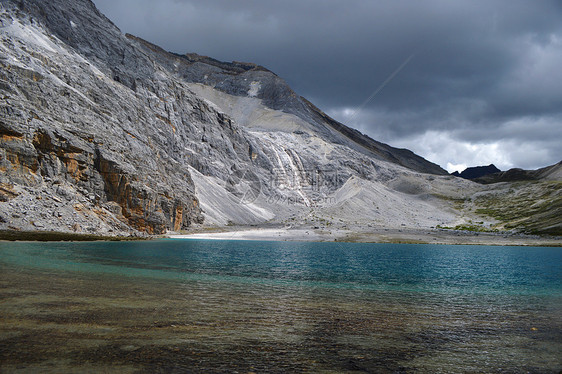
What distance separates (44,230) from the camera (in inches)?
2034

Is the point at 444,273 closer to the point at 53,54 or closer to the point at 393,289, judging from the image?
the point at 393,289

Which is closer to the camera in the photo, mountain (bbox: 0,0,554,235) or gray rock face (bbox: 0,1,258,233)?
gray rock face (bbox: 0,1,258,233)

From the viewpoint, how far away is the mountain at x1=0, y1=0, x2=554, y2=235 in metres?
58.2

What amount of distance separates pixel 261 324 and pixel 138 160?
69.4m

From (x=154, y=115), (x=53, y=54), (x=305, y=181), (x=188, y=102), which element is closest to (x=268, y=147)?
(x=305, y=181)

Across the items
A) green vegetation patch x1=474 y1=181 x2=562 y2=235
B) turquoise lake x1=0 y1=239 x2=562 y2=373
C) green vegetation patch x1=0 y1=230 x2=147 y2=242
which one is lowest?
green vegetation patch x1=0 y1=230 x2=147 y2=242

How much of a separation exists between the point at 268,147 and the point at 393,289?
5674 inches

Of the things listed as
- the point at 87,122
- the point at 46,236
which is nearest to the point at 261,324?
the point at 46,236

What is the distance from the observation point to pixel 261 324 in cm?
1418

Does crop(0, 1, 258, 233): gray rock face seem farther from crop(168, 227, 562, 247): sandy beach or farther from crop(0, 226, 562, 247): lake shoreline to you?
crop(168, 227, 562, 247): sandy beach

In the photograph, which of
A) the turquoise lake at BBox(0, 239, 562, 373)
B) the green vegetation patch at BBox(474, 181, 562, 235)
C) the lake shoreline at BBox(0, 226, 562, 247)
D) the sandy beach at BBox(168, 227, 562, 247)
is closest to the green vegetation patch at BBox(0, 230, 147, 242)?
the lake shoreline at BBox(0, 226, 562, 247)

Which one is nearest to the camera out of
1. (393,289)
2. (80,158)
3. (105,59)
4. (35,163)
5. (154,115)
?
(393,289)

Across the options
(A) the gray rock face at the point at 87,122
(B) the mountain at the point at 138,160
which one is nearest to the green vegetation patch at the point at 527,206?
(B) the mountain at the point at 138,160

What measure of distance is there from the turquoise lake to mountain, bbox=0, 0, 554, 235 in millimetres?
37798
